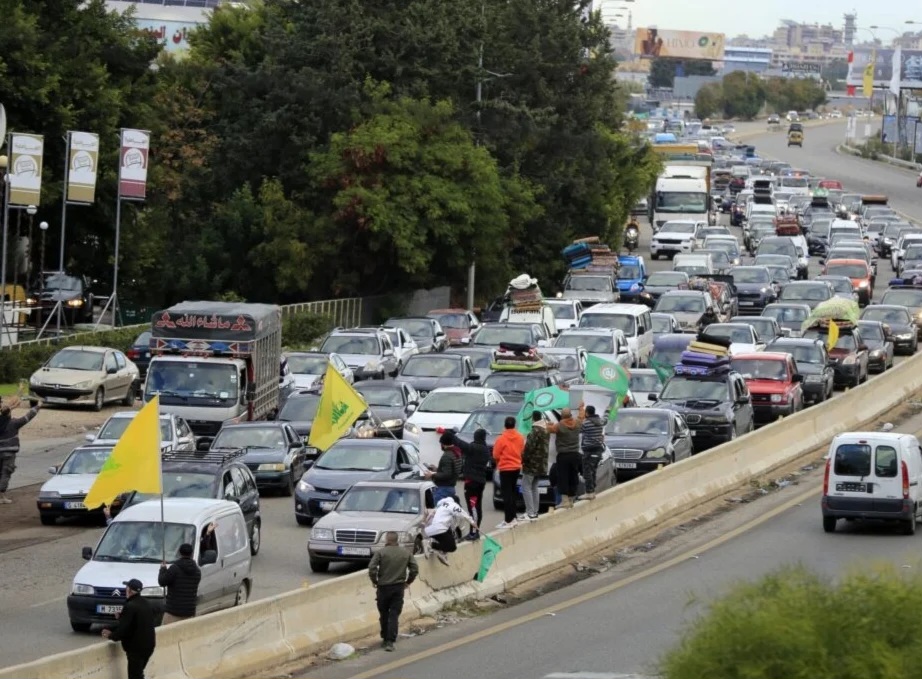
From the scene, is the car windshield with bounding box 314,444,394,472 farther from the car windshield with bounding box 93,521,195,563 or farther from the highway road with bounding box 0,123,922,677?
the car windshield with bounding box 93,521,195,563

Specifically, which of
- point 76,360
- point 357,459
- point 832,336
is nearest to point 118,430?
point 357,459

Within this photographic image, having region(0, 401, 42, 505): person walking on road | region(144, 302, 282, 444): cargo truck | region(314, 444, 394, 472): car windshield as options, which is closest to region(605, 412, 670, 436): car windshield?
region(314, 444, 394, 472): car windshield

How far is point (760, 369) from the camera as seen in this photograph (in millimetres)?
41000

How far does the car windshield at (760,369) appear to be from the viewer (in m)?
40.8

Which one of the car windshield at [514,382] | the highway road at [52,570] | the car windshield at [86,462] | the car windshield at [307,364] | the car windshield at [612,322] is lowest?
the highway road at [52,570]

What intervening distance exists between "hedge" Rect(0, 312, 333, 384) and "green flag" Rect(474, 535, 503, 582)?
74.8ft

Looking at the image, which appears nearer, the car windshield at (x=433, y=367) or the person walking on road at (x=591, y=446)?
the person walking on road at (x=591, y=446)

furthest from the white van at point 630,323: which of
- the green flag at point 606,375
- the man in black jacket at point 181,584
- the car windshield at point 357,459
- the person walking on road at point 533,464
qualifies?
the man in black jacket at point 181,584

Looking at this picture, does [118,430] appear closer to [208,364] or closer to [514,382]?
→ [208,364]

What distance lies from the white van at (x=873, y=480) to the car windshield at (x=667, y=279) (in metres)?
31.4

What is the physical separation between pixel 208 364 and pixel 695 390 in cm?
937

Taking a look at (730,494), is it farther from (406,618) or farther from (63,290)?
(63,290)

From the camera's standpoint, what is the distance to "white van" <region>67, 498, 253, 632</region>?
20703 millimetres

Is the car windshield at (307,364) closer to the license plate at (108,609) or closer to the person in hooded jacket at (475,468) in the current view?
the person in hooded jacket at (475,468)
